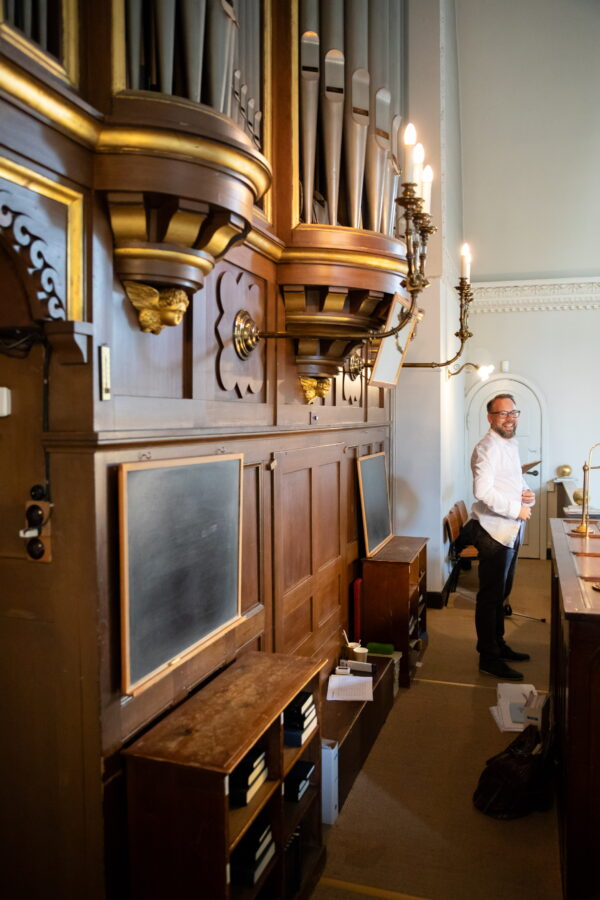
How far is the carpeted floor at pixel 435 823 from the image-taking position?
8.16ft

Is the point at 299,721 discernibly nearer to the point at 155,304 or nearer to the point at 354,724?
the point at 354,724

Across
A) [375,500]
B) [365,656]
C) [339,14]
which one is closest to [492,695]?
[365,656]

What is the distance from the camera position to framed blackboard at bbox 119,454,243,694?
6.15 ft

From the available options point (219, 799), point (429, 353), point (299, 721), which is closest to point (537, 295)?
point (429, 353)

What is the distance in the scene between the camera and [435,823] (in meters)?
2.87

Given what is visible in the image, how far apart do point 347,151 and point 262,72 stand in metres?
0.49

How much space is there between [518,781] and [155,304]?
2.52 meters

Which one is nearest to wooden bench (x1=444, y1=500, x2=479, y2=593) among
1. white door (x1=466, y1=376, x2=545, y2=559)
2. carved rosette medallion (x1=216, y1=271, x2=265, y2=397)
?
white door (x1=466, y1=376, x2=545, y2=559)

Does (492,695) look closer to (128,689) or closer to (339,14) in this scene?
(128,689)

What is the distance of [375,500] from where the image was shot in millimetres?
4836

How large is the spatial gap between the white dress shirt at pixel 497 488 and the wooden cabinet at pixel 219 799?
239cm

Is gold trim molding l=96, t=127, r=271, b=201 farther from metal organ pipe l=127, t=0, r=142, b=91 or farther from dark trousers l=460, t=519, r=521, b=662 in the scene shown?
dark trousers l=460, t=519, r=521, b=662

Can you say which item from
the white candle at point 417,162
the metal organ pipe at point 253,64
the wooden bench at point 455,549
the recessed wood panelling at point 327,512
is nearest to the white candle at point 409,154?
the white candle at point 417,162

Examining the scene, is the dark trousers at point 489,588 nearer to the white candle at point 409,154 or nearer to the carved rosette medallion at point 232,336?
the carved rosette medallion at point 232,336
